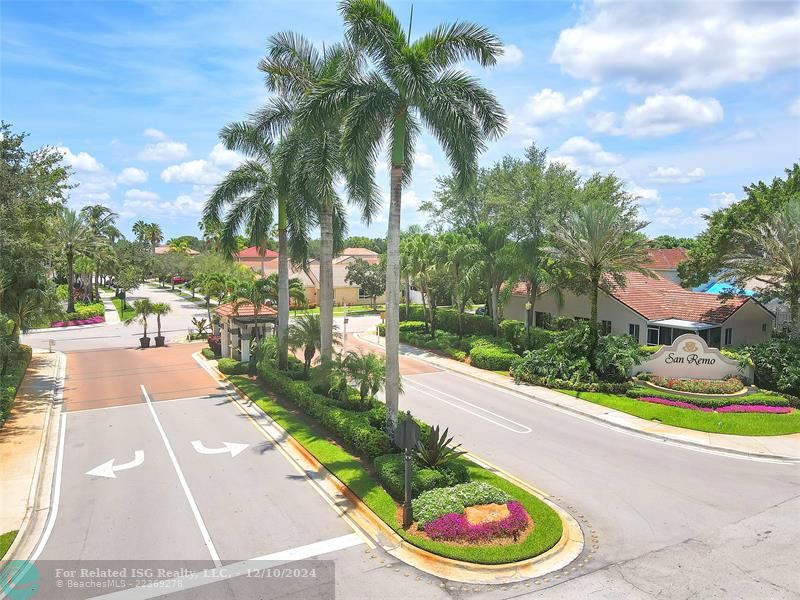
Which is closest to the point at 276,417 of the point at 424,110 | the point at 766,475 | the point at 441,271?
the point at 424,110

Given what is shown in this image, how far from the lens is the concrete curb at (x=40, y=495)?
1121 centimetres

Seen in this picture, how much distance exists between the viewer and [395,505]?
41.2 feet

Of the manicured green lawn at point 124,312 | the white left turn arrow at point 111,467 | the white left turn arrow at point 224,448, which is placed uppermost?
the manicured green lawn at point 124,312

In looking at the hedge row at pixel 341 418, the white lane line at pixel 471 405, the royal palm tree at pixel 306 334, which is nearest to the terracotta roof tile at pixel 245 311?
the hedge row at pixel 341 418

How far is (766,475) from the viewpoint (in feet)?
50.4

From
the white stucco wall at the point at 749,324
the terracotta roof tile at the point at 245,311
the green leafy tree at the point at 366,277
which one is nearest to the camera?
the terracotta roof tile at the point at 245,311

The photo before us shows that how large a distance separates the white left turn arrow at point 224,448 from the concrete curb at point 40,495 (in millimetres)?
3876

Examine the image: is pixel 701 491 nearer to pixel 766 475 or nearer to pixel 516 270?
pixel 766 475

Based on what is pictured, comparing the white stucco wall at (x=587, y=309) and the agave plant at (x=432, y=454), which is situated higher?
the white stucco wall at (x=587, y=309)

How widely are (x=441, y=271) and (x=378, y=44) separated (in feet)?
69.1

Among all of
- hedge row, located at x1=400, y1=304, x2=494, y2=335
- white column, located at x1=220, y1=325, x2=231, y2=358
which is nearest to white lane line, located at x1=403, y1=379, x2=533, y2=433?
hedge row, located at x1=400, y1=304, x2=494, y2=335

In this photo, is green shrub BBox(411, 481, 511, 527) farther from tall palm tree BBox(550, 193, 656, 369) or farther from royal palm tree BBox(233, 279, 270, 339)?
royal palm tree BBox(233, 279, 270, 339)

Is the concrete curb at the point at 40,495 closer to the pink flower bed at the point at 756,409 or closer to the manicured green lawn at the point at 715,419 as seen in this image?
the manicured green lawn at the point at 715,419

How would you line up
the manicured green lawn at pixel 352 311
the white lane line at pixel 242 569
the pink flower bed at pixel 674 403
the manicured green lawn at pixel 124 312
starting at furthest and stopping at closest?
the manicured green lawn at pixel 352 311, the manicured green lawn at pixel 124 312, the pink flower bed at pixel 674 403, the white lane line at pixel 242 569
